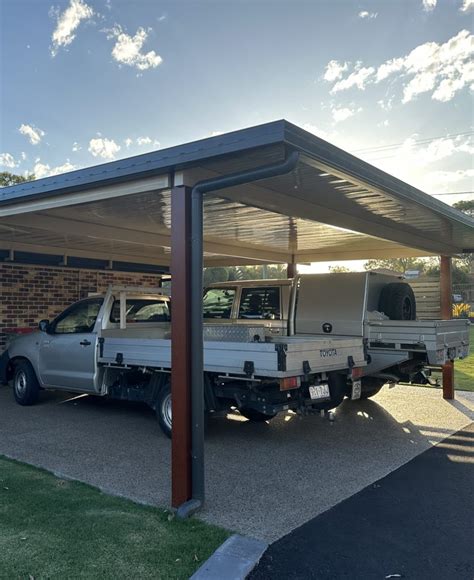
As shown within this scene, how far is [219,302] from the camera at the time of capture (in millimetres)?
9625

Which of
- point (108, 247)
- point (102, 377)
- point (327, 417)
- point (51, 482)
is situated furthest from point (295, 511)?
point (108, 247)

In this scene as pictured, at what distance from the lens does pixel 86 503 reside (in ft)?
14.3

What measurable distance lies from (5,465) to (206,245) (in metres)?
5.78

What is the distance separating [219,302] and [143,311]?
1.60 metres

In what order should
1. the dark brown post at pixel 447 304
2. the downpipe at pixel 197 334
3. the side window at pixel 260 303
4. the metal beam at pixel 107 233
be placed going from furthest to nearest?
the dark brown post at pixel 447 304
the side window at pixel 260 303
the metal beam at pixel 107 233
the downpipe at pixel 197 334

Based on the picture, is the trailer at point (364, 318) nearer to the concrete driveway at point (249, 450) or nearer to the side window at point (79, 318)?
the concrete driveway at point (249, 450)

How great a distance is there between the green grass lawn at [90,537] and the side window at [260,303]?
495 centimetres

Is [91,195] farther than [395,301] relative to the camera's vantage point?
No

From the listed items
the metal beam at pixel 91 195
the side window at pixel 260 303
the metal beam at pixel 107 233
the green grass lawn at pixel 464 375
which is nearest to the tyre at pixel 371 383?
the side window at pixel 260 303

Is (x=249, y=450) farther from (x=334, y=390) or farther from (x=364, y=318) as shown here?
(x=364, y=318)

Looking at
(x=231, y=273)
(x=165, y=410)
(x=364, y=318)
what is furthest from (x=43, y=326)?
(x=231, y=273)

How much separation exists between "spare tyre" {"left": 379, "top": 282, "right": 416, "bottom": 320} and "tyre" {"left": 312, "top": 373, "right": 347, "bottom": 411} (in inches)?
76.6

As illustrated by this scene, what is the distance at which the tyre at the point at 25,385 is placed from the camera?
8531 mm

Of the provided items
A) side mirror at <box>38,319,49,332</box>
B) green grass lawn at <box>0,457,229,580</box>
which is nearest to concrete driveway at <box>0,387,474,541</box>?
green grass lawn at <box>0,457,229,580</box>
